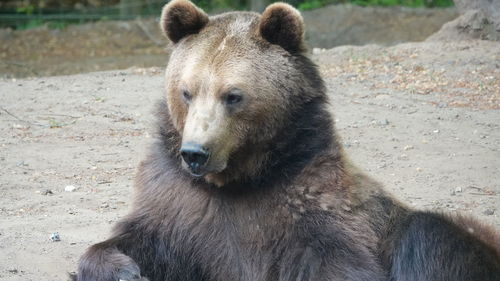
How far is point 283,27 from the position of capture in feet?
15.8

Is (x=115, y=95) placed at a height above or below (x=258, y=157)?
below

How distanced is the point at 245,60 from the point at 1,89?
6.08 meters

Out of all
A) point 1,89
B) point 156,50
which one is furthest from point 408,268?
point 156,50

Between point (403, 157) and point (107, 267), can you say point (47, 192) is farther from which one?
point (403, 157)

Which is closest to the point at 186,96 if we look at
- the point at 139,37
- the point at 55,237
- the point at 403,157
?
the point at 55,237

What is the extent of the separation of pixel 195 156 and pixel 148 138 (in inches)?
157

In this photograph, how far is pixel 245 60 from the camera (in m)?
4.67

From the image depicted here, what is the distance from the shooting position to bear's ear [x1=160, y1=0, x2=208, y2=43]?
4.84 metres

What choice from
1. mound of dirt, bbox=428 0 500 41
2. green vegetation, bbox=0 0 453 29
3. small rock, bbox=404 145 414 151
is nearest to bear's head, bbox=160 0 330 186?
small rock, bbox=404 145 414 151

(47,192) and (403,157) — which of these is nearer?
(47,192)

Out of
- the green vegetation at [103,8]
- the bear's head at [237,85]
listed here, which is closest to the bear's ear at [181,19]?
the bear's head at [237,85]

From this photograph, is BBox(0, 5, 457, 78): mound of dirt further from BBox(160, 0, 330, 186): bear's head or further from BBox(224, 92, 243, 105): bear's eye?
BBox(224, 92, 243, 105): bear's eye

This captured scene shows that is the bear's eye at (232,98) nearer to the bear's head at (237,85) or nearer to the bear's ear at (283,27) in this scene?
the bear's head at (237,85)

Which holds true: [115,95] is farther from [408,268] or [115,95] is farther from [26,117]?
[408,268]
